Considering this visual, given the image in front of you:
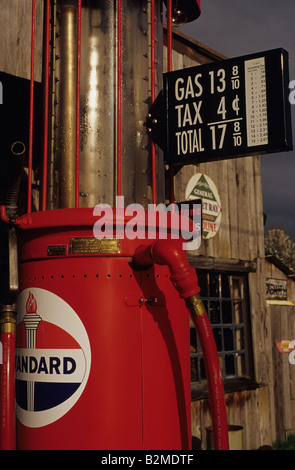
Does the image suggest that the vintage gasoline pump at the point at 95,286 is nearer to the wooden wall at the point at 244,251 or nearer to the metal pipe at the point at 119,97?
the metal pipe at the point at 119,97

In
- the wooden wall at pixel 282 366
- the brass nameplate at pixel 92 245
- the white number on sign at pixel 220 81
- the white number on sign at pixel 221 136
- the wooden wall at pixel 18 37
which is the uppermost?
the wooden wall at pixel 18 37

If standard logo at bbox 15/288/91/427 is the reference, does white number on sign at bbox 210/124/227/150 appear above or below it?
above

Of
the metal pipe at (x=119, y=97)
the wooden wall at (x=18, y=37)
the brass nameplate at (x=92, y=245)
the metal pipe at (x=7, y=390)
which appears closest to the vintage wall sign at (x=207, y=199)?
the wooden wall at (x=18, y=37)

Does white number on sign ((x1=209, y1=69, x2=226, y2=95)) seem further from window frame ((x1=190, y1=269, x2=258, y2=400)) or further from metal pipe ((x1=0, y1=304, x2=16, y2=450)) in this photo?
window frame ((x1=190, y1=269, x2=258, y2=400))

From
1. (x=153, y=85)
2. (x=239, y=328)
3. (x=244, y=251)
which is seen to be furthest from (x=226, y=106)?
(x=239, y=328)

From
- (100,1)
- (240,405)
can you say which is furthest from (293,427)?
(100,1)

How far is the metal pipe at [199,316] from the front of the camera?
10.4 ft

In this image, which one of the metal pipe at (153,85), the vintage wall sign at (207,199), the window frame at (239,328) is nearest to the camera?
the metal pipe at (153,85)

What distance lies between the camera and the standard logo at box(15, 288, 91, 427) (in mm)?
3367

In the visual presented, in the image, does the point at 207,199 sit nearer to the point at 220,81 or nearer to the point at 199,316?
the point at 220,81

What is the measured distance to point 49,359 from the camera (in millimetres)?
3422

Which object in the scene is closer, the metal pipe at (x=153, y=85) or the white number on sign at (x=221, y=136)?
the metal pipe at (x=153, y=85)

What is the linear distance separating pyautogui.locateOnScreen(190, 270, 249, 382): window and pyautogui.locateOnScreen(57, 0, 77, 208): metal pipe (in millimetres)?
4186

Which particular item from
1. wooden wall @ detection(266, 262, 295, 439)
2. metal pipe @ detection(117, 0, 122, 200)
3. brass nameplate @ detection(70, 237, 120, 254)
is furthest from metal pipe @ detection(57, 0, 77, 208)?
wooden wall @ detection(266, 262, 295, 439)
